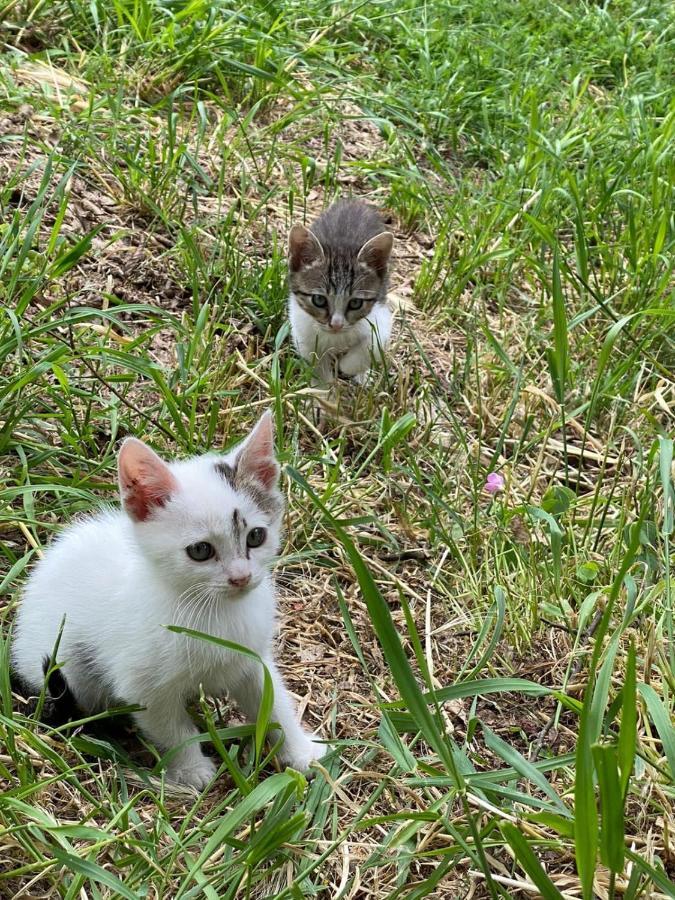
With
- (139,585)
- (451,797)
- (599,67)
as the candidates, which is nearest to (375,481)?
(139,585)

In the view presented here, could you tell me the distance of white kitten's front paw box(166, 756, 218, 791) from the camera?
8.44 ft

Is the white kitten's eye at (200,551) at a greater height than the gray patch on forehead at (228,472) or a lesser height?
lesser

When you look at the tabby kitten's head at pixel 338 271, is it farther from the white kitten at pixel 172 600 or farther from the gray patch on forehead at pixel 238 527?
the gray patch on forehead at pixel 238 527

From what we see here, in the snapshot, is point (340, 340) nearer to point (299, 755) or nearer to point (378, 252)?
point (378, 252)

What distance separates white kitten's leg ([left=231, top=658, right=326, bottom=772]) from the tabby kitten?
1.89 m

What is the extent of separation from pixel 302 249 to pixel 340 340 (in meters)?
0.43

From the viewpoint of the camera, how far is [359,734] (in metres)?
2.81

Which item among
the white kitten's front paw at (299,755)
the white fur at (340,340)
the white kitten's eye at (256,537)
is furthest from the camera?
the white fur at (340,340)

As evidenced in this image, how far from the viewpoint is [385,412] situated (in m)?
3.70

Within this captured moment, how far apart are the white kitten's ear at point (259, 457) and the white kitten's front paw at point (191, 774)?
2.40ft

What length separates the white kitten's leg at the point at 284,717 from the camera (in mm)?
2668

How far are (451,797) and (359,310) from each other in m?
2.73

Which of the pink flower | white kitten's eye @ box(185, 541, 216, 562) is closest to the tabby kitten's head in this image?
the pink flower

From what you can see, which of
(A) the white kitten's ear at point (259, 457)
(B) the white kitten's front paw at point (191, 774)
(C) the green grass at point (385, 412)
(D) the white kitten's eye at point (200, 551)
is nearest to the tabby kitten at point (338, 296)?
(C) the green grass at point (385, 412)
